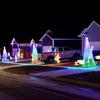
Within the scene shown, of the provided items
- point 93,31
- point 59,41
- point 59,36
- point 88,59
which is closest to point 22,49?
point 59,36

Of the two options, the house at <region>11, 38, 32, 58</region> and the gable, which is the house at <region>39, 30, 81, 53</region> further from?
the gable

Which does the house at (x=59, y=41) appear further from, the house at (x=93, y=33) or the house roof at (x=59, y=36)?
the house at (x=93, y=33)

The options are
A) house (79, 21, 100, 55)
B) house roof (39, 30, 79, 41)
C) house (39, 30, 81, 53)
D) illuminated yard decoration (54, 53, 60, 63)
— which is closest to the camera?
illuminated yard decoration (54, 53, 60, 63)

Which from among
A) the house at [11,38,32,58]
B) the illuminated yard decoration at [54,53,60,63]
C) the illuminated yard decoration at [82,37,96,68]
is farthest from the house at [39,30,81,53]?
the illuminated yard decoration at [82,37,96,68]

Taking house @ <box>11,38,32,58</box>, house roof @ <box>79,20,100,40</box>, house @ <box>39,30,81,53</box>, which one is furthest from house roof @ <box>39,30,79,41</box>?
house roof @ <box>79,20,100,40</box>

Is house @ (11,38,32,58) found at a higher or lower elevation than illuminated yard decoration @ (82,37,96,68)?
higher

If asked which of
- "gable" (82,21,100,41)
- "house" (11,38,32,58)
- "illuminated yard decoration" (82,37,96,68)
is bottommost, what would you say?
"illuminated yard decoration" (82,37,96,68)

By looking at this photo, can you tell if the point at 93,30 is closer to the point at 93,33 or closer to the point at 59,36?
the point at 93,33

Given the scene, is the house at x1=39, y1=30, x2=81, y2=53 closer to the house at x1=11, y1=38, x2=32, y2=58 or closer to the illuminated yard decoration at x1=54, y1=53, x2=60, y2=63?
the house at x1=11, y1=38, x2=32, y2=58

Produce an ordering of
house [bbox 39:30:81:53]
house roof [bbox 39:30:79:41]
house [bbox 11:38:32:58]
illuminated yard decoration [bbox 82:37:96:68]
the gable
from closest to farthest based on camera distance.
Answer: illuminated yard decoration [bbox 82:37:96:68]
the gable
house [bbox 39:30:81:53]
house roof [bbox 39:30:79:41]
house [bbox 11:38:32:58]

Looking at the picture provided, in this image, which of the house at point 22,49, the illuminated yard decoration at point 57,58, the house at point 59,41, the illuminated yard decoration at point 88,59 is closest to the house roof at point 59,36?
the house at point 59,41

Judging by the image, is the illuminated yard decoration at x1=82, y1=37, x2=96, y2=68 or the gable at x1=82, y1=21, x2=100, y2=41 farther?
the gable at x1=82, y1=21, x2=100, y2=41

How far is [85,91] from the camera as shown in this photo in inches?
608

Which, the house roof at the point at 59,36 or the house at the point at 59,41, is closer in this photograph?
the house at the point at 59,41
